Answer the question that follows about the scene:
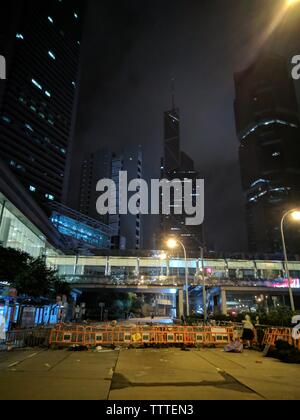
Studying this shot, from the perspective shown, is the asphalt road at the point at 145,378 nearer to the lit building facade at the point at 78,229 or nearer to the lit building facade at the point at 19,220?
the lit building facade at the point at 19,220

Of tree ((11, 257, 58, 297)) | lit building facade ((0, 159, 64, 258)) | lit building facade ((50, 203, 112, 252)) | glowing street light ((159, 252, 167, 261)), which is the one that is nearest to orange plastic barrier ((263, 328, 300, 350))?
tree ((11, 257, 58, 297))

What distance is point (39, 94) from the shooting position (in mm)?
139250

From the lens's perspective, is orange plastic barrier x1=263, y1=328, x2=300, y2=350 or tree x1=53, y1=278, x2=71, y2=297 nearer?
orange plastic barrier x1=263, y1=328, x2=300, y2=350

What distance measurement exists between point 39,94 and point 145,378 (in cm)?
14944

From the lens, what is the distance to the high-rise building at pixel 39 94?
4747 inches

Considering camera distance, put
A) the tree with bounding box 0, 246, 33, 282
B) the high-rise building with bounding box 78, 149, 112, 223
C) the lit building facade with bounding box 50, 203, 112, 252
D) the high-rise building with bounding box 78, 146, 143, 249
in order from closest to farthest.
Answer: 1. the tree with bounding box 0, 246, 33, 282
2. the lit building facade with bounding box 50, 203, 112, 252
3. the high-rise building with bounding box 78, 146, 143, 249
4. the high-rise building with bounding box 78, 149, 112, 223

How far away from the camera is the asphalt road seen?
7.44m

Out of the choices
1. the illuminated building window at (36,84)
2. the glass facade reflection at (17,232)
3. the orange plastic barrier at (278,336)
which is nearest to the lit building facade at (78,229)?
the glass facade reflection at (17,232)

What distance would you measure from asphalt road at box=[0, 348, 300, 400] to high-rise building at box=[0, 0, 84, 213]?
362ft

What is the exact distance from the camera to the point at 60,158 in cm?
14338

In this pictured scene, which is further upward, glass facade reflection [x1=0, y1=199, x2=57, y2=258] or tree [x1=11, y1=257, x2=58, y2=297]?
glass facade reflection [x1=0, y1=199, x2=57, y2=258]

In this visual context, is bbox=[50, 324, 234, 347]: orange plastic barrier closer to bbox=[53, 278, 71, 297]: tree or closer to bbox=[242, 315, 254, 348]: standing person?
bbox=[242, 315, 254, 348]: standing person
